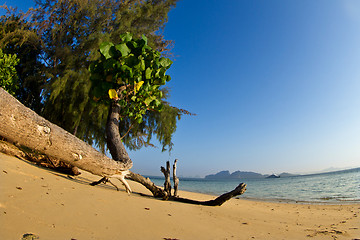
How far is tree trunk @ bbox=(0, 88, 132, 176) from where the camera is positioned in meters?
2.08

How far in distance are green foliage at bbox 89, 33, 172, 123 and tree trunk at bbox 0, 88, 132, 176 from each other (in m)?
0.96

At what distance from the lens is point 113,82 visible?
3316 mm

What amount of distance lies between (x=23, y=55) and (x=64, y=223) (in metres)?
8.67

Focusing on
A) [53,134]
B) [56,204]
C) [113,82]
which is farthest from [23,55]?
[56,204]

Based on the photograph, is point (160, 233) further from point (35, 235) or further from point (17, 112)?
point (17, 112)

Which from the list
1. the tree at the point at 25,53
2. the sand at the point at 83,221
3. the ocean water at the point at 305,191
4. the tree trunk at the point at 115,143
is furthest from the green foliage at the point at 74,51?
the ocean water at the point at 305,191

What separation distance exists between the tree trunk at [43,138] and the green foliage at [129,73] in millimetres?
958

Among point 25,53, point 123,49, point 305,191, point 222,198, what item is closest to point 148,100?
point 123,49

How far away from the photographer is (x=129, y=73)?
3.07 meters

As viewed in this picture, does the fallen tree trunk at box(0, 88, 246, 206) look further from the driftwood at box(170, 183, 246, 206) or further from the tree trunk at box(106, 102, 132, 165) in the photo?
the driftwood at box(170, 183, 246, 206)

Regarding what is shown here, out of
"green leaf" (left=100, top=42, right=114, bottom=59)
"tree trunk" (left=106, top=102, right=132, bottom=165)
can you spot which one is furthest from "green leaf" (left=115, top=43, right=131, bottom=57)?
"tree trunk" (left=106, top=102, right=132, bottom=165)

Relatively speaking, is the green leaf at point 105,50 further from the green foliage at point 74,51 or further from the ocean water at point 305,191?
the ocean water at point 305,191

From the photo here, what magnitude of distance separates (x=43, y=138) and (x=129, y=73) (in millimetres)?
1473

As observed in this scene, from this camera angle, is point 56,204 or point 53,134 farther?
point 53,134
